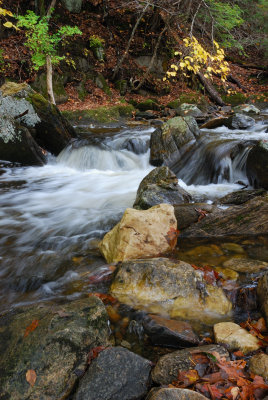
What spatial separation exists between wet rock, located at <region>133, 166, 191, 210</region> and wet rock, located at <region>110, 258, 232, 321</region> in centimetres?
194

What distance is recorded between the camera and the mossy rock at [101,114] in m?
12.3

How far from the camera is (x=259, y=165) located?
5.91 m

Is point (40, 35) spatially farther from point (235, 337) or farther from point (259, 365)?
point (259, 365)

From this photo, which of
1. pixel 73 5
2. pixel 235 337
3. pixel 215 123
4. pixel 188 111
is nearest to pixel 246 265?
pixel 235 337

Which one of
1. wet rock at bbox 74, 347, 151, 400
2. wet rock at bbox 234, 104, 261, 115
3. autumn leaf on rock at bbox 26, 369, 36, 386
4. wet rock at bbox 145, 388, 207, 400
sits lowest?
wet rock at bbox 74, 347, 151, 400

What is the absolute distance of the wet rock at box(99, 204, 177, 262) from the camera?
3.39 meters

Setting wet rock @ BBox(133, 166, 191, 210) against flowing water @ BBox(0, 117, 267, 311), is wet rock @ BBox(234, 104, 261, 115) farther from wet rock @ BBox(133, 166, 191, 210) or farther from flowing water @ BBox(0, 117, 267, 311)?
wet rock @ BBox(133, 166, 191, 210)

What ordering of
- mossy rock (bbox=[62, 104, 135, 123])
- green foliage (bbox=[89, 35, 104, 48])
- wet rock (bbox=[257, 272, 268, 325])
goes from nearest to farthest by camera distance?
wet rock (bbox=[257, 272, 268, 325]), mossy rock (bbox=[62, 104, 135, 123]), green foliage (bbox=[89, 35, 104, 48])

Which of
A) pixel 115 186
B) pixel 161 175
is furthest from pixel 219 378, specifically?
pixel 115 186

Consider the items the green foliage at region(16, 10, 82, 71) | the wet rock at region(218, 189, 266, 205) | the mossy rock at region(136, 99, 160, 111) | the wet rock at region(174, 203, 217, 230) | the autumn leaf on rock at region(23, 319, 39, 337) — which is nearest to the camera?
the autumn leaf on rock at region(23, 319, 39, 337)

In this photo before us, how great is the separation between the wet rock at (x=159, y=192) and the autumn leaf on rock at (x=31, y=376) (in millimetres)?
3184

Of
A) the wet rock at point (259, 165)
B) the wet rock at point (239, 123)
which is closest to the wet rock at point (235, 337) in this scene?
the wet rock at point (259, 165)

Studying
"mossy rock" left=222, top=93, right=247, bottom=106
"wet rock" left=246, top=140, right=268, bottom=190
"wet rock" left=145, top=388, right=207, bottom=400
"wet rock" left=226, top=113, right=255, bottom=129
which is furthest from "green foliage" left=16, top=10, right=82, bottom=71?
"mossy rock" left=222, top=93, right=247, bottom=106

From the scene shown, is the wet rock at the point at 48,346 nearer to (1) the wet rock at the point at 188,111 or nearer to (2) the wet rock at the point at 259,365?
(2) the wet rock at the point at 259,365
